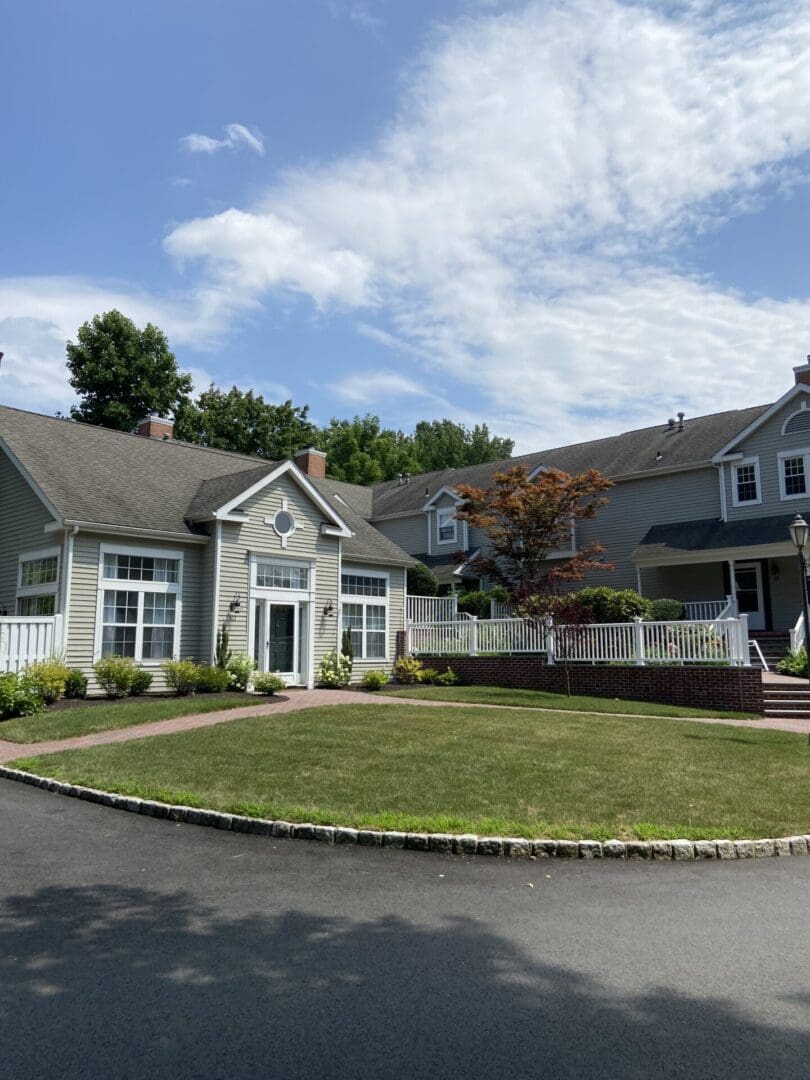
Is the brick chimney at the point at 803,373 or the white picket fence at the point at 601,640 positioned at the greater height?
the brick chimney at the point at 803,373

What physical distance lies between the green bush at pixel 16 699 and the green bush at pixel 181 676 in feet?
10.4

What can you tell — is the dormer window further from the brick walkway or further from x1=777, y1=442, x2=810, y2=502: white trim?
the brick walkway

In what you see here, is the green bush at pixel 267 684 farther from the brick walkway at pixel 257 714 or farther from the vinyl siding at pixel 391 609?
the vinyl siding at pixel 391 609

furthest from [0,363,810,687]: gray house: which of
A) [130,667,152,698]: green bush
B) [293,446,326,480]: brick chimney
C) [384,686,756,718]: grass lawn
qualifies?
[293,446,326,480]: brick chimney

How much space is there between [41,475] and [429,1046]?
55.9 ft

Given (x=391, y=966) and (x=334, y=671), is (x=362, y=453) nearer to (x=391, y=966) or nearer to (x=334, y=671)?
(x=334, y=671)

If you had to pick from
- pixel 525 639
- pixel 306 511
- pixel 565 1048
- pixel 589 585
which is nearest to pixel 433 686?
pixel 525 639

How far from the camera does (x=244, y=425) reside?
45062 mm

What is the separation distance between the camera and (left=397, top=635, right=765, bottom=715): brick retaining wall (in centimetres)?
1662

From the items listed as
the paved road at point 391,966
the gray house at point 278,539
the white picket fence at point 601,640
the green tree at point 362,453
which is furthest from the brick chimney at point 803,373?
the green tree at point 362,453

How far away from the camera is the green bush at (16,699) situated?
13.9 m

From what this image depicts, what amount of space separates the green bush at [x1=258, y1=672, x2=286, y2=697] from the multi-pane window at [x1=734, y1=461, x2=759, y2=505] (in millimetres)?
16544

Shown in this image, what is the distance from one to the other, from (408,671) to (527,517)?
5656mm

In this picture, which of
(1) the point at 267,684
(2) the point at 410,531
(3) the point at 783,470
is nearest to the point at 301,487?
(1) the point at 267,684
